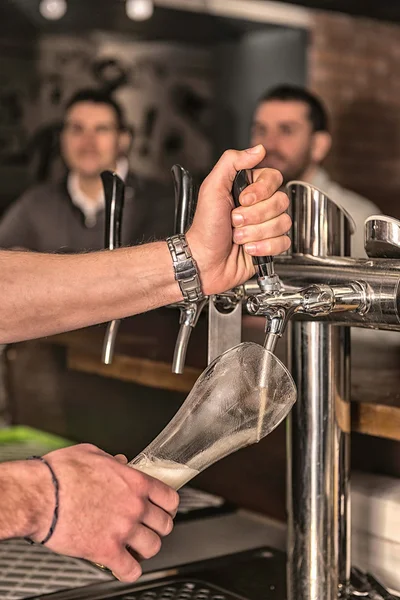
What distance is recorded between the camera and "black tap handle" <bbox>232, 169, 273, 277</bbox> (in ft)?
2.43

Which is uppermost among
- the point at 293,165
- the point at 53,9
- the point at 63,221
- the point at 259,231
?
the point at 53,9

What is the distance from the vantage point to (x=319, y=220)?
82 centimetres

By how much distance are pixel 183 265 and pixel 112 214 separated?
12cm

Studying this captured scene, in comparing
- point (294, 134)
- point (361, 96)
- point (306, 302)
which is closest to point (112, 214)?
point (306, 302)

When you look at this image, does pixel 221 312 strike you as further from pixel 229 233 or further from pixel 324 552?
pixel 324 552

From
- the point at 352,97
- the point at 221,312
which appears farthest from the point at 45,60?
the point at 221,312

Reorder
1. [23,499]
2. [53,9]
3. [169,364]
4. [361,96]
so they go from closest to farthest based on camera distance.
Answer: [23,499] < [169,364] < [53,9] < [361,96]

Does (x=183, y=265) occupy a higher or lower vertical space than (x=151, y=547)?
higher

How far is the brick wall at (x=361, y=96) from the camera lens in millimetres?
4773

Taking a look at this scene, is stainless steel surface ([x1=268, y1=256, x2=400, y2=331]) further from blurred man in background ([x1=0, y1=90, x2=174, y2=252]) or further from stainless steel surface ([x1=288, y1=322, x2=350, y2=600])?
blurred man in background ([x1=0, y1=90, x2=174, y2=252])

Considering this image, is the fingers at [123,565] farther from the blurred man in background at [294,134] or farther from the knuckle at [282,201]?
the blurred man in background at [294,134]

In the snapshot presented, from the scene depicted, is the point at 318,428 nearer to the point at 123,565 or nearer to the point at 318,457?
the point at 318,457

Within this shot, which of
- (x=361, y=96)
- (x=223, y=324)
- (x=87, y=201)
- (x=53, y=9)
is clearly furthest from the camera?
(x=361, y=96)

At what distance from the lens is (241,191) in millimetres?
748
